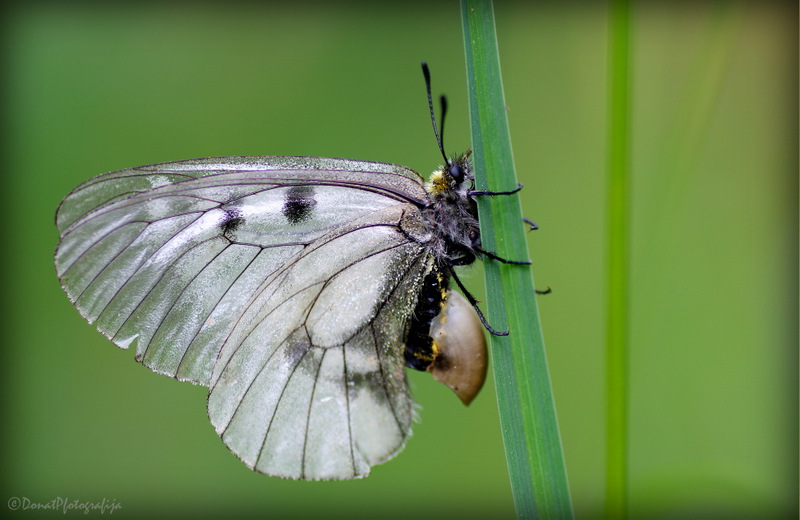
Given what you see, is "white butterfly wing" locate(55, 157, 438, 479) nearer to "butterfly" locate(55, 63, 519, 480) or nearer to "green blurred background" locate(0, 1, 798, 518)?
"butterfly" locate(55, 63, 519, 480)

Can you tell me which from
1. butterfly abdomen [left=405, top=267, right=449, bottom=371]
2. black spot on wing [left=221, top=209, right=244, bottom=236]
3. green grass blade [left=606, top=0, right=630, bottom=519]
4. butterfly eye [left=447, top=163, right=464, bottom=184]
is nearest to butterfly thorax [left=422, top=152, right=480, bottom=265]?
butterfly eye [left=447, top=163, right=464, bottom=184]

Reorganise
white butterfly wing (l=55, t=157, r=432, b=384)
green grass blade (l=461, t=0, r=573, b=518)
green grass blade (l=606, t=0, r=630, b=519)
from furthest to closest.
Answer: white butterfly wing (l=55, t=157, r=432, b=384), green grass blade (l=606, t=0, r=630, b=519), green grass blade (l=461, t=0, r=573, b=518)

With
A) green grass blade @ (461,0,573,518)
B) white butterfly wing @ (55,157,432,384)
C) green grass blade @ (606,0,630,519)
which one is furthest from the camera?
white butterfly wing @ (55,157,432,384)

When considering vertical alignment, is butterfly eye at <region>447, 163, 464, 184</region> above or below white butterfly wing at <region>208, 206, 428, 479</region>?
above

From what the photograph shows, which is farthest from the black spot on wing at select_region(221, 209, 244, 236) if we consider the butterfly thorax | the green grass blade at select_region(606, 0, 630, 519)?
the green grass blade at select_region(606, 0, 630, 519)

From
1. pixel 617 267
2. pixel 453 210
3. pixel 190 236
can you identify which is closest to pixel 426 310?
pixel 453 210

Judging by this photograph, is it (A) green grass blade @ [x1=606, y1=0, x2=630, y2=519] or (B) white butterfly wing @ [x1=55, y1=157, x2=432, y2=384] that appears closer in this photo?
(A) green grass blade @ [x1=606, y1=0, x2=630, y2=519]

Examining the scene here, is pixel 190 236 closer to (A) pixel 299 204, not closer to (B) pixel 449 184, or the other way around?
(A) pixel 299 204

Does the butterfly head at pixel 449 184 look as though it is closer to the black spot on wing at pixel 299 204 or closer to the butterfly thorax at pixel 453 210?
the butterfly thorax at pixel 453 210
